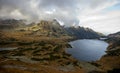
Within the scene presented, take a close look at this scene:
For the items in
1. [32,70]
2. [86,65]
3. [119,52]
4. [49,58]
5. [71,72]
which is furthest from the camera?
[119,52]

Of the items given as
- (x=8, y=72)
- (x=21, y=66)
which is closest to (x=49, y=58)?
(x=21, y=66)

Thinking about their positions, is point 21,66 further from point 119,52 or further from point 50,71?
point 119,52

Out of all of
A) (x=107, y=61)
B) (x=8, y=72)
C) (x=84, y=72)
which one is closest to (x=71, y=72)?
(x=84, y=72)

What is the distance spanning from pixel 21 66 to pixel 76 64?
43.3m

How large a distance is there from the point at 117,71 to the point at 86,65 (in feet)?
77.2

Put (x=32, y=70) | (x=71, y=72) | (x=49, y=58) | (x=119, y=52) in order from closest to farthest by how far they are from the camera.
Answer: (x=32, y=70) < (x=71, y=72) < (x=49, y=58) < (x=119, y=52)

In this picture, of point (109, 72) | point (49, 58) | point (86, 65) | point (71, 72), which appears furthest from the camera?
point (49, 58)

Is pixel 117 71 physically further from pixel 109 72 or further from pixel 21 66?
pixel 21 66

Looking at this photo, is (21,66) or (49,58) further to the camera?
(49,58)

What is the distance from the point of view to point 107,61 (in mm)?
165125

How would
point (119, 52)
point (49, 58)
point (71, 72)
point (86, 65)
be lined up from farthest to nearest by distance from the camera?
1. point (119, 52)
2. point (49, 58)
3. point (86, 65)
4. point (71, 72)

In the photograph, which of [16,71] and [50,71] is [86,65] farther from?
[16,71]

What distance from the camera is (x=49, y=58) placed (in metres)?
154

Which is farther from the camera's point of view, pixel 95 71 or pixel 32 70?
pixel 95 71
